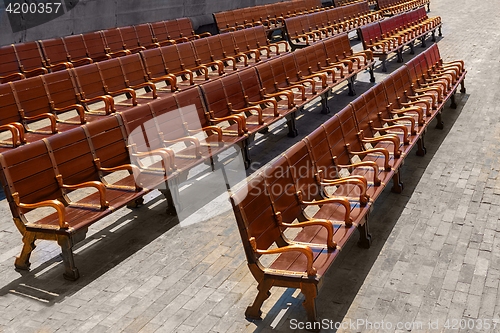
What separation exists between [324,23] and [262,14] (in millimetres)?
1995

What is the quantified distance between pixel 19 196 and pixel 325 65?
7.09m

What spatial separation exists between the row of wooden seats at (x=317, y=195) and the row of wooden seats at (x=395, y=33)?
194 inches

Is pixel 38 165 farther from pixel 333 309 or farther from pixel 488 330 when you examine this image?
pixel 488 330

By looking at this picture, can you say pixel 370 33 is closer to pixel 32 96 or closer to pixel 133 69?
pixel 133 69

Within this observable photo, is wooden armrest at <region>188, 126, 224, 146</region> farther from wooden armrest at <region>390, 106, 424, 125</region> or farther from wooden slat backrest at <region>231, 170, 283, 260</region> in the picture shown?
wooden armrest at <region>390, 106, 424, 125</region>

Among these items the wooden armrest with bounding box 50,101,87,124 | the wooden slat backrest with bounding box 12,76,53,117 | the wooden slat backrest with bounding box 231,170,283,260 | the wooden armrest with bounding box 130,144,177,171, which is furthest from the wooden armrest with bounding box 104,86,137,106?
the wooden slat backrest with bounding box 231,170,283,260

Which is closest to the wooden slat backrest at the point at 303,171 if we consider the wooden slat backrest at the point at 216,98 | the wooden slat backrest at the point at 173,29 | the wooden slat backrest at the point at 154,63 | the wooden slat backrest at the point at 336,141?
the wooden slat backrest at the point at 336,141

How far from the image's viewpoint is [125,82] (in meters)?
8.66

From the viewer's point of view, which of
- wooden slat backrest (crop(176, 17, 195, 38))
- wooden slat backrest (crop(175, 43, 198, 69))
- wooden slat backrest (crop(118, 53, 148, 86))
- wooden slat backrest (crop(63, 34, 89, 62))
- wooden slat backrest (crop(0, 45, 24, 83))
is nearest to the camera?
wooden slat backrest (crop(118, 53, 148, 86))

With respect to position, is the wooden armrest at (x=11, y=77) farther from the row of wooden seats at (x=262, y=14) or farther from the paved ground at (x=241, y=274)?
the row of wooden seats at (x=262, y=14)

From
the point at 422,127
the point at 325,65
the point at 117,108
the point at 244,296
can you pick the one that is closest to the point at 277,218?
the point at 244,296

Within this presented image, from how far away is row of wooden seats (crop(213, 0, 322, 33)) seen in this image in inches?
579

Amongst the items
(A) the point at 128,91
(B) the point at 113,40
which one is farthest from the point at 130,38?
(A) the point at 128,91

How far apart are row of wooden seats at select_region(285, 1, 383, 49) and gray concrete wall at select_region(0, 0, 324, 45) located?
3.32 metres
